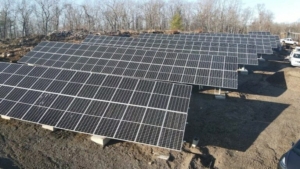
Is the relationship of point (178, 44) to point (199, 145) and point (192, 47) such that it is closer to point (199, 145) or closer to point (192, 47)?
point (192, 47)

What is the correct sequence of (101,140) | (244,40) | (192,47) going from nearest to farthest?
(101,140), (192,47), (244,40)

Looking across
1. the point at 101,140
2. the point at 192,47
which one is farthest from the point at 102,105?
the point at 192,47

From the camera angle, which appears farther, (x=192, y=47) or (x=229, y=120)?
(x=192, y=47)

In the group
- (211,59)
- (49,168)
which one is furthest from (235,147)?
(211,59)

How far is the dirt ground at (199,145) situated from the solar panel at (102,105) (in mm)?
1068

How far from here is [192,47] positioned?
94.0 ft

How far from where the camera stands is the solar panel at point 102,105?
10375mm

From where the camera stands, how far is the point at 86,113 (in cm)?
1130

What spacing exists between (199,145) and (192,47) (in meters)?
18.3

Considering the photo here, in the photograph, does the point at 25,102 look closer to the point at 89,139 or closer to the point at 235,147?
the point at 89,139

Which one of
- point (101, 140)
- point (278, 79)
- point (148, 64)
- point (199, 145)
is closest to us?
point (101, 140)

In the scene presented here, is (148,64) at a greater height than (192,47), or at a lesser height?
greater

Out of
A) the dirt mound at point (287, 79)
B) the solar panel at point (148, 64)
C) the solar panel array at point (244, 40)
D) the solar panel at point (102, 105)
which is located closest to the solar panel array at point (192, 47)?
the dirt mound at point (287, 79)

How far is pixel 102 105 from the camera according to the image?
11648mm
